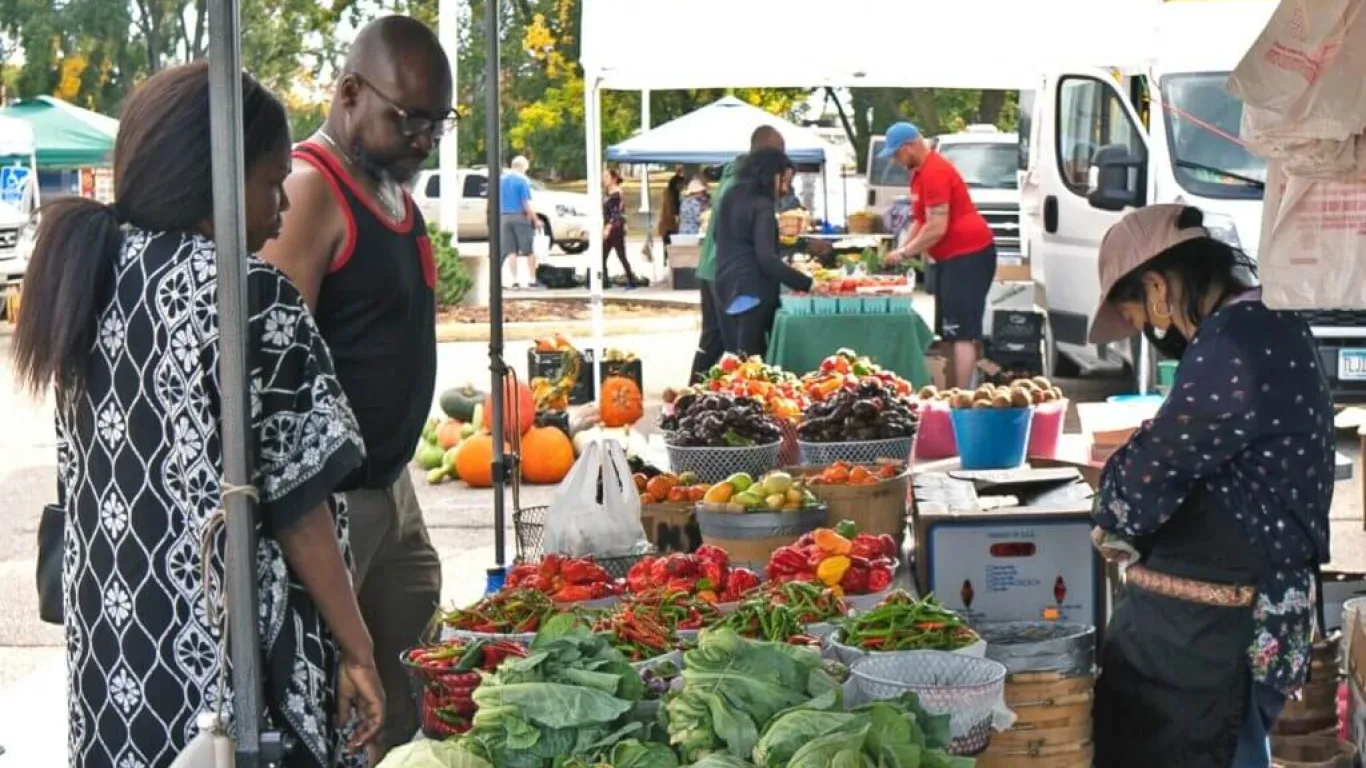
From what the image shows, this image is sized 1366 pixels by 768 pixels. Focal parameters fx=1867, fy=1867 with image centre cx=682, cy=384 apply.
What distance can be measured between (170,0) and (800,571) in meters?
30.6

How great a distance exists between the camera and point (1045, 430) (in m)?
6.44

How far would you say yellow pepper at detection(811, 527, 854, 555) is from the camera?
4.41 meters

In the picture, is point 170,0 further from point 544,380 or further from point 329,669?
point 329,669

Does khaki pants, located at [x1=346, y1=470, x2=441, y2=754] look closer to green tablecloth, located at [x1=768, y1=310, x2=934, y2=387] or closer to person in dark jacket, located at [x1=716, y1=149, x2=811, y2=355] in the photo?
green tablecloth, located at [x1=768, y1=310, x2=934, y2=387]

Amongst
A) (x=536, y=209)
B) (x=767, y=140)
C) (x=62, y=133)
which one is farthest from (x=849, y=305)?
(x=62, y=133)

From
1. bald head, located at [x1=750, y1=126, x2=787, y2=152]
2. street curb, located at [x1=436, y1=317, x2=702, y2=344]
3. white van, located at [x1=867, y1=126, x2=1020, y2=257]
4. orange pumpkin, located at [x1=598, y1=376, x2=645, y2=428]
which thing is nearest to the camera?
bald head, located at [x1=750, y1=126, x2=787, y2=152]

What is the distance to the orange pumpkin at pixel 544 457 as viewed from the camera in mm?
11109

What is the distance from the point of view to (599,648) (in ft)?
10.7

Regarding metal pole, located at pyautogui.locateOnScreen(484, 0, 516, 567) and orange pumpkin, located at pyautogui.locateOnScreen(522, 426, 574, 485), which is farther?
orange pumpkin, located at pyautogui.locateOnScreen(522, 426, 574, 485)

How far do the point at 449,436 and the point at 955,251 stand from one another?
372 cm

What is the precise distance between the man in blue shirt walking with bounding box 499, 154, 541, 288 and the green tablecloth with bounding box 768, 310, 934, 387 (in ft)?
44.0

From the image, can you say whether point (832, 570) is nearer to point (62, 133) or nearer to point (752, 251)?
point (752, 251)

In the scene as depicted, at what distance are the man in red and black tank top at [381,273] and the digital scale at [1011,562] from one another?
1.31 meters

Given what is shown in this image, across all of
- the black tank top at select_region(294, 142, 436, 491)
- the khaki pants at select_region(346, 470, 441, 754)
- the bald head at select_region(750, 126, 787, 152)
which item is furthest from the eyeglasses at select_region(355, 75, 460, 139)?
the bald head at select_region(750, 126, 787, 152)
